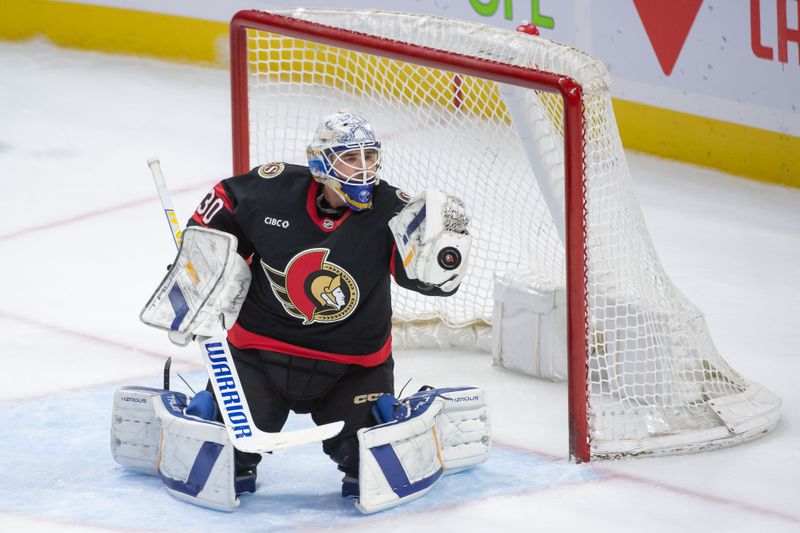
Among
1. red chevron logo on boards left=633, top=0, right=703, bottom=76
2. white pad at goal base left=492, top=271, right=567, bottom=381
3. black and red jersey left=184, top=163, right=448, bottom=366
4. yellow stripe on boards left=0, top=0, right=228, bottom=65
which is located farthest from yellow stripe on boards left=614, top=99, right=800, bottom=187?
black and red jersey left=184, top=163, right=448, bottom=366

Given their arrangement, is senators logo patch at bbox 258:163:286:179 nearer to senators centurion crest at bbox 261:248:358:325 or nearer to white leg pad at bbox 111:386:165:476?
senators centurion crest at bbox 261:248:358:325

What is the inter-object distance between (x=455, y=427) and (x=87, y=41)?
4700 millimetres

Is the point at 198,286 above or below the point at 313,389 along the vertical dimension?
above

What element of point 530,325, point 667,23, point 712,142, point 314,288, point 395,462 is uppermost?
point 667,23

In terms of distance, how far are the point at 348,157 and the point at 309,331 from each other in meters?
0.41

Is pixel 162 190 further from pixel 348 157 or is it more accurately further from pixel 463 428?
pixel 463 428

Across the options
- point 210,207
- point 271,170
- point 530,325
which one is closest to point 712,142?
point 530,325

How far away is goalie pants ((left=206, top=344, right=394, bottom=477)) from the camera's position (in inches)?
134

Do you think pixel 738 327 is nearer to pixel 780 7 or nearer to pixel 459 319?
pixel 459 319

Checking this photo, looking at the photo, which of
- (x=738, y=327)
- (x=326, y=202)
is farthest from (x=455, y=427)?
(x=738, y=327)

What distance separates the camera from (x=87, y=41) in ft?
25.0

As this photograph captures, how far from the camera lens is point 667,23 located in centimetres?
586

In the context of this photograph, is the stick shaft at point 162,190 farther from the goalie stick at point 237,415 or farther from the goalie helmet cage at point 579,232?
the goalie helmet cage at point 579,232

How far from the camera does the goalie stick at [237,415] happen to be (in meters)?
3.20
